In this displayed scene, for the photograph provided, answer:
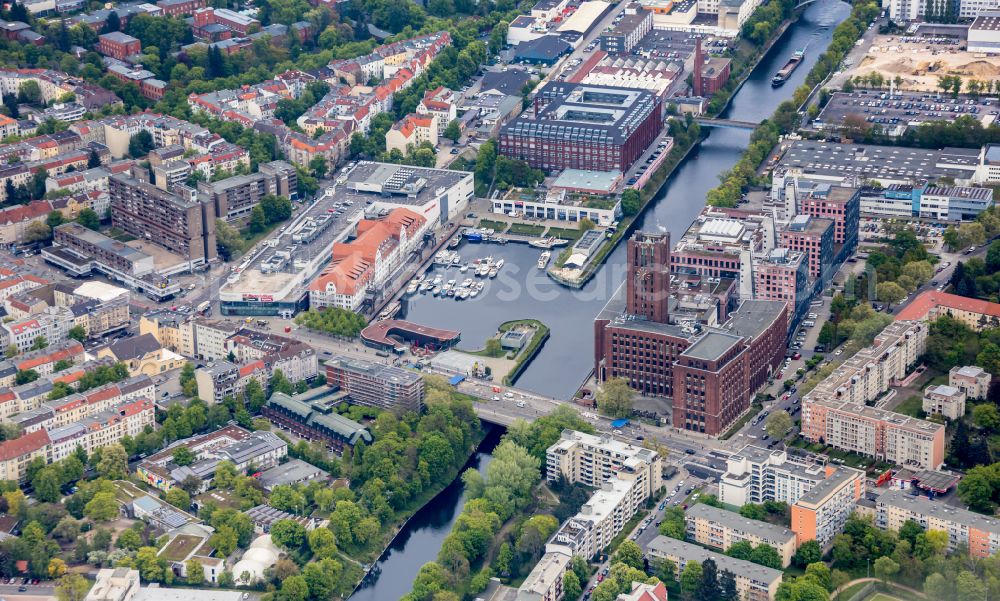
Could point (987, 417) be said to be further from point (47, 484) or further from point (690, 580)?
point (47, 484)

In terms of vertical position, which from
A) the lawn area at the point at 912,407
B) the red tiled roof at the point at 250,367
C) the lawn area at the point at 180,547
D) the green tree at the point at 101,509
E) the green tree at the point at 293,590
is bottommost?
the green tree at the point at 293,590

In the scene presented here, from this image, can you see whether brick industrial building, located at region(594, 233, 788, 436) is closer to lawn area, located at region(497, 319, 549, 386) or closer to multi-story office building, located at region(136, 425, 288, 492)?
lawn area, located at region(497, 319, 549, 386)

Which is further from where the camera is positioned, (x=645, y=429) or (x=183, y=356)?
(x=183, y=356)

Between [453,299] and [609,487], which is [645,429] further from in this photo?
[453,299]

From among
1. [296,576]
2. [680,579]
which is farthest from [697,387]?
[296,576]

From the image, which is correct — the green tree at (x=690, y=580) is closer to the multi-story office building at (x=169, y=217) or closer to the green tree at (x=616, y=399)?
the green tree at (x=616, y=399)

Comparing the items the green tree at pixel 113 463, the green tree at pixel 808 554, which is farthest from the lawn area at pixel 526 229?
the green tree at pixel 808 554

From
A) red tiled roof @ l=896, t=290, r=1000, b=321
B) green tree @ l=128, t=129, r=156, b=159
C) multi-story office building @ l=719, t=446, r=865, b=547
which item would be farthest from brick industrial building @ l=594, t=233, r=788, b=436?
green tree @ l=128, t=129, r=156, b=159
